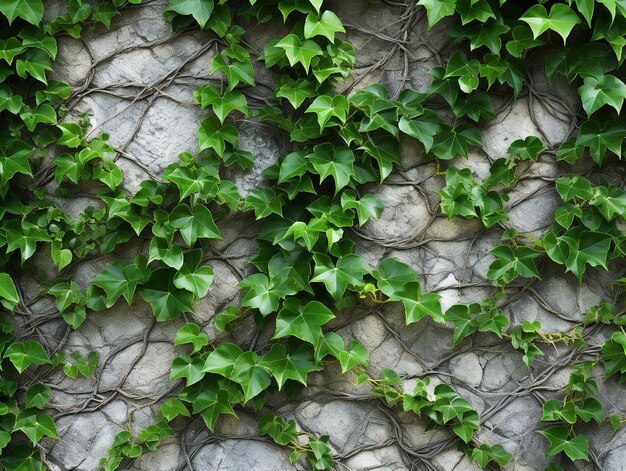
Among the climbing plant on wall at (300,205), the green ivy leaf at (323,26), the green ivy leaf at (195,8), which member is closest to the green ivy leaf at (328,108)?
the climbing plant on wall at (300,205)

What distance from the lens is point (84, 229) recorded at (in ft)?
6.82

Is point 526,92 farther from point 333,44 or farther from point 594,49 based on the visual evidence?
point 333,44

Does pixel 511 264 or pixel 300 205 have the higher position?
pixel 300 205

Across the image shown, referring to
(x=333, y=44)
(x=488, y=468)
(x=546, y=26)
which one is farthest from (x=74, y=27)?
(x=488, y=468)

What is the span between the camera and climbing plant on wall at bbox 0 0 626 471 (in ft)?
6.53

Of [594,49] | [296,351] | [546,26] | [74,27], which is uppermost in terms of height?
[74,27]

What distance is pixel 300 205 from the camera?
82.3 inches

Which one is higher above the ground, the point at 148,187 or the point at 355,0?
the point at 355,0

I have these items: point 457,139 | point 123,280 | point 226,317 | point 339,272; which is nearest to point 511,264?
point 457,139

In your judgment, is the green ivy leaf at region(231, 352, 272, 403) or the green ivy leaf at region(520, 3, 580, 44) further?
the green ivy leaf at region(231, 352, 272, 403)

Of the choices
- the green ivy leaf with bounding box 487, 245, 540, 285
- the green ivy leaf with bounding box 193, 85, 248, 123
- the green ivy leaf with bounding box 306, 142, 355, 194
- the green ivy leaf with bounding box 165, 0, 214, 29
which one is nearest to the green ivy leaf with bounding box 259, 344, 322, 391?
the green ivy leaf with bounding box 306, 142, 355, 194

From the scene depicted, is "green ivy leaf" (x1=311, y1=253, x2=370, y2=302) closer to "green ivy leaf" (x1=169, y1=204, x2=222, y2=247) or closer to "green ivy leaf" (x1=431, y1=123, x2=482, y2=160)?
"green ivy leaf" (x1=169, y1=204, x2=222, y2=247)

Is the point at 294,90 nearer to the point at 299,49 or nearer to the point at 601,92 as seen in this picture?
the point at 299,49

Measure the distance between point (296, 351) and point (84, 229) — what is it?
779 millimetres
